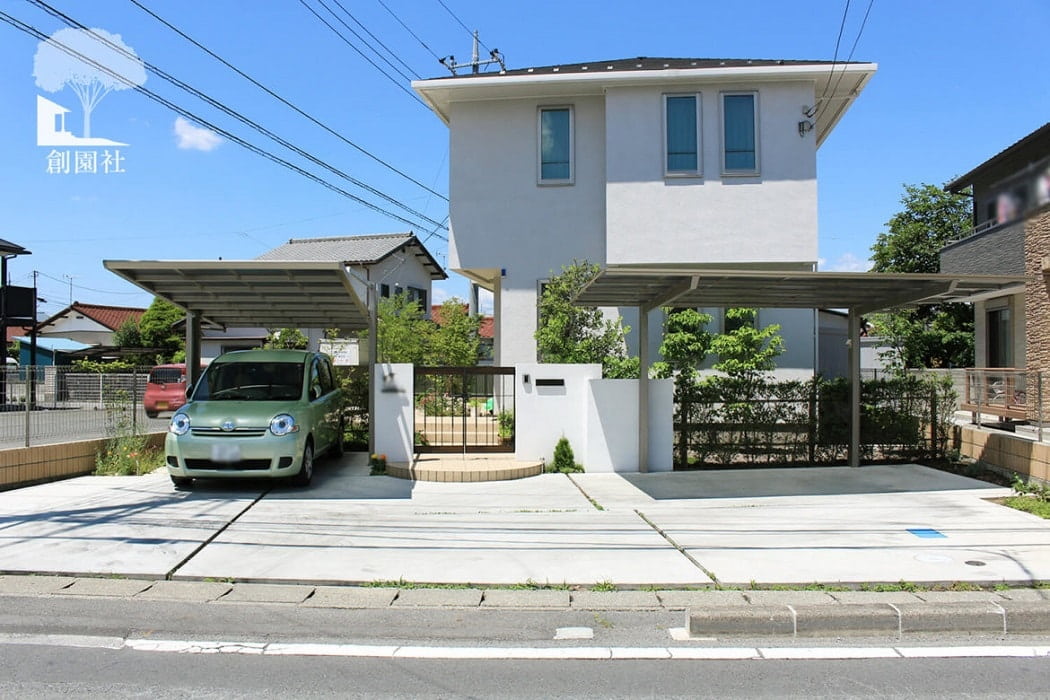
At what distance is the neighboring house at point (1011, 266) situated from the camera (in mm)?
13812

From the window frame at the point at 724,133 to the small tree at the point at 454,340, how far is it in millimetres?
7697

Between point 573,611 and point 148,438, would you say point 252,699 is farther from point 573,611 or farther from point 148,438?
point 148,438

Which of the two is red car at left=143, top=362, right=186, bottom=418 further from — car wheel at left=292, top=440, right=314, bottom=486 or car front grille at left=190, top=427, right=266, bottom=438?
car wheel at left=292, top=440, right=314, bottom=486

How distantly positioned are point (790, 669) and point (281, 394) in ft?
26.5

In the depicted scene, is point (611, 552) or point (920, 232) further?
point (920, 232)

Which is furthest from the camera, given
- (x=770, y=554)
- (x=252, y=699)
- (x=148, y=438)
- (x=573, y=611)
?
(x=148, y=438)

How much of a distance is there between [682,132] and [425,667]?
13861mm

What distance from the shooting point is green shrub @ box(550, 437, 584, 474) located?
11.6 m

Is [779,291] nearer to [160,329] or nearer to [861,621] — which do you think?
[861,621]

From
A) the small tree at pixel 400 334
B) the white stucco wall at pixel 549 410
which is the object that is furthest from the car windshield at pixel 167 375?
the white stucco wall at pixel 549 410

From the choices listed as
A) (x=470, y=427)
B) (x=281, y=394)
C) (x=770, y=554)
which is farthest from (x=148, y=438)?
(x=770, y=554)

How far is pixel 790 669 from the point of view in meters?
4.45

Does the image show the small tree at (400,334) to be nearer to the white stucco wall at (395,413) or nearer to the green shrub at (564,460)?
the white stucco wall at (395,413)

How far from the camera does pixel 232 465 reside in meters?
9.20
